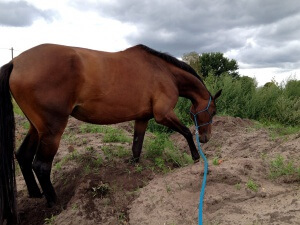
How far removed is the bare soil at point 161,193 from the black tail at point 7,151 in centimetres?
50

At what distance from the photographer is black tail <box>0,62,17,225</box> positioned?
3496mm

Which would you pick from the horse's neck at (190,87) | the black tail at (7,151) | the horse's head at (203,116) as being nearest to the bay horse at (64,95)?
the black tail at (7,151)

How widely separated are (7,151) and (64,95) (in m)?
0.95

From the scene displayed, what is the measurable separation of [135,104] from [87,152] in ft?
5.04

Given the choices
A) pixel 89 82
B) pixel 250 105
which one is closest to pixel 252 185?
pixel 89 82

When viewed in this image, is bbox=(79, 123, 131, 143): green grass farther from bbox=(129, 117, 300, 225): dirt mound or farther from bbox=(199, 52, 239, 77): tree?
bbox=(199, 52, 239, 77): tree

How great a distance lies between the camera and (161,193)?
3820mm

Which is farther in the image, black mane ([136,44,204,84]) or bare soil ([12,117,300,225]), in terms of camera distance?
black mane ([136,44,204,84])

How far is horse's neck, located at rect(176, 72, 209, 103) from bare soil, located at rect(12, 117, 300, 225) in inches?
48.4

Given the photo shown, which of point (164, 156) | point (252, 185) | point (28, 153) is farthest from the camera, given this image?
point (164, 156)

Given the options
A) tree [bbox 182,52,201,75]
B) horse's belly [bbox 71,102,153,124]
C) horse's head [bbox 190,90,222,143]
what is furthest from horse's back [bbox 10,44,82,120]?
tree [bbox 182,52,201,75]

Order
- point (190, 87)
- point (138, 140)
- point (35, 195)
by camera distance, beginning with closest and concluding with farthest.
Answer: point (35, 195), point (138, 140), point (190, 87)

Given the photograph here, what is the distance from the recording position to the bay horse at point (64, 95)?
3.48 m

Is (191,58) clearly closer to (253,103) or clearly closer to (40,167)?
(253,103)
